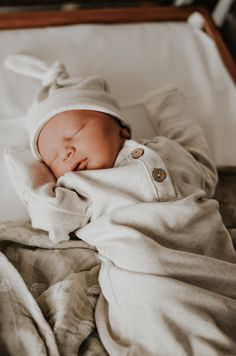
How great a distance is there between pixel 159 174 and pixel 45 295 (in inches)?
12.4

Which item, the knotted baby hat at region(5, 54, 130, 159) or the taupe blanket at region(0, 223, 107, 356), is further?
the knotted baby hat at region(5, 54, 130, 159)

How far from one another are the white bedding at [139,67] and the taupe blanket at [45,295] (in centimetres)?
35

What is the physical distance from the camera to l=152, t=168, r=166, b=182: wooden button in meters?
0.87

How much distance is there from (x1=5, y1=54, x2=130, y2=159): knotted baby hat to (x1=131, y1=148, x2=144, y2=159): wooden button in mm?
101

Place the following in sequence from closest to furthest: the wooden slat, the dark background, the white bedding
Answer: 1. the white bedding
2. the wooden slat
3. the dark background

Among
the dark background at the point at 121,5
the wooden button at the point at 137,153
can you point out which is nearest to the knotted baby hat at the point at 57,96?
the wooden button at the point at 137,153

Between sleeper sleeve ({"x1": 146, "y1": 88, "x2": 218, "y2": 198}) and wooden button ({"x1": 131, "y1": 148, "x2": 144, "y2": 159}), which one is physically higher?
wooden button ({"x1": 131, "y1": 148, "x2": 144, "y2": 159})

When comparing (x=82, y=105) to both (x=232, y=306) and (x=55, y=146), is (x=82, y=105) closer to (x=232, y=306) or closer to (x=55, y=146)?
(x=55, y=146)

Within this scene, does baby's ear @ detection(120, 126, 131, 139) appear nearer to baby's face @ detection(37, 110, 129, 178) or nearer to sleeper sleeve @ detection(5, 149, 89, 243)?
baby's face @ detection(37, 110, 129, 178)

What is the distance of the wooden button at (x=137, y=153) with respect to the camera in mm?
908

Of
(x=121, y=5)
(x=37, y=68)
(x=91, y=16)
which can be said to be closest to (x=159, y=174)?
(x=37, y=68)

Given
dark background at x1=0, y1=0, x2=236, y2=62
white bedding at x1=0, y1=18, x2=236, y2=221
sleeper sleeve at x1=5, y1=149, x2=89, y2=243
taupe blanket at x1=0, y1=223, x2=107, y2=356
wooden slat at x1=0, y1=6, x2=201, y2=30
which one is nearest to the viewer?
A: taupe blanket at x1=0, y1=223, x2=107, y2=356

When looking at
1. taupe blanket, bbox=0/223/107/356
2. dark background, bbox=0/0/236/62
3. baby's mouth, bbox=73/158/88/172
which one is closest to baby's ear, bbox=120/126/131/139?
baby's mouth, bbox=73/158/88/172

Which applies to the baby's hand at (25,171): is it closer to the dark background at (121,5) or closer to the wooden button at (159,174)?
the wooden button at (159,174)
